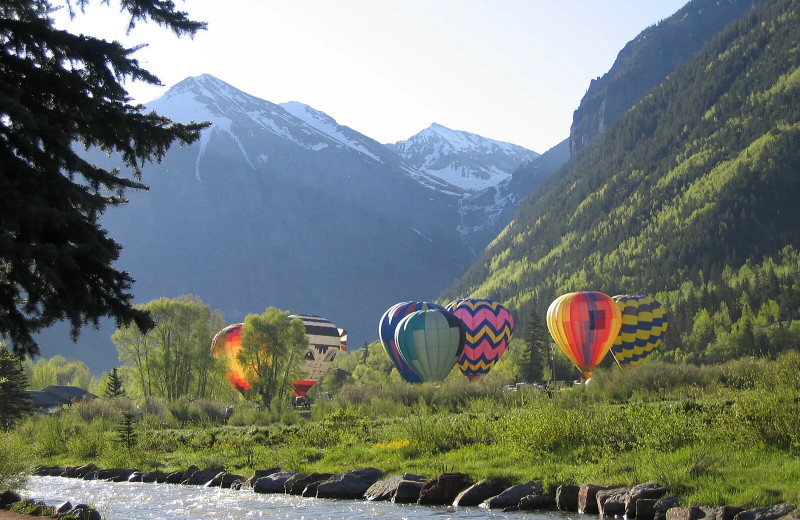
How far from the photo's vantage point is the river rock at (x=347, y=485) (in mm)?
30547

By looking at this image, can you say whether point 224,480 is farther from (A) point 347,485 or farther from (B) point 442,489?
(B) point 442,489

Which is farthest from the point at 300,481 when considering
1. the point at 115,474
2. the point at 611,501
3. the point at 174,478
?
the point at 115,474

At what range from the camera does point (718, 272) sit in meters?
192

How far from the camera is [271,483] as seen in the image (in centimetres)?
3341

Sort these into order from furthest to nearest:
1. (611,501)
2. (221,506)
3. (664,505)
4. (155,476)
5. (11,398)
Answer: (11,398), (155,476), (221,506), (611,501), (664,505)

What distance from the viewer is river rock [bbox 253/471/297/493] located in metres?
33.2

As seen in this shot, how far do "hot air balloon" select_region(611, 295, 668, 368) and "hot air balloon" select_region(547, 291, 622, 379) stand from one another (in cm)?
1057

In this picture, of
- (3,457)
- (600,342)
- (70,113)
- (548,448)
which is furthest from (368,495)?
(600,342)

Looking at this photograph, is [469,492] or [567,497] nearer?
[567,497]

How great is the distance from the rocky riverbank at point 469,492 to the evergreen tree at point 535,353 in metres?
88.9

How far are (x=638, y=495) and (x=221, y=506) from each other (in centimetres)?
1355

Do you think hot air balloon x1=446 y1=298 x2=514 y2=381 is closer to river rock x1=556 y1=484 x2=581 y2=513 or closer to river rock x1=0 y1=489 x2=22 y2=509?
river rock x1=556 y1=484 x2=581 y2=513

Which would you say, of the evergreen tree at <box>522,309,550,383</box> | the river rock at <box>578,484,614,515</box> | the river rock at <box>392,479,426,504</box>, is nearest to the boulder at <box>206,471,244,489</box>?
the river rock at <box>392,479,426,504</box>

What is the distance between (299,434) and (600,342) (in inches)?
1923
